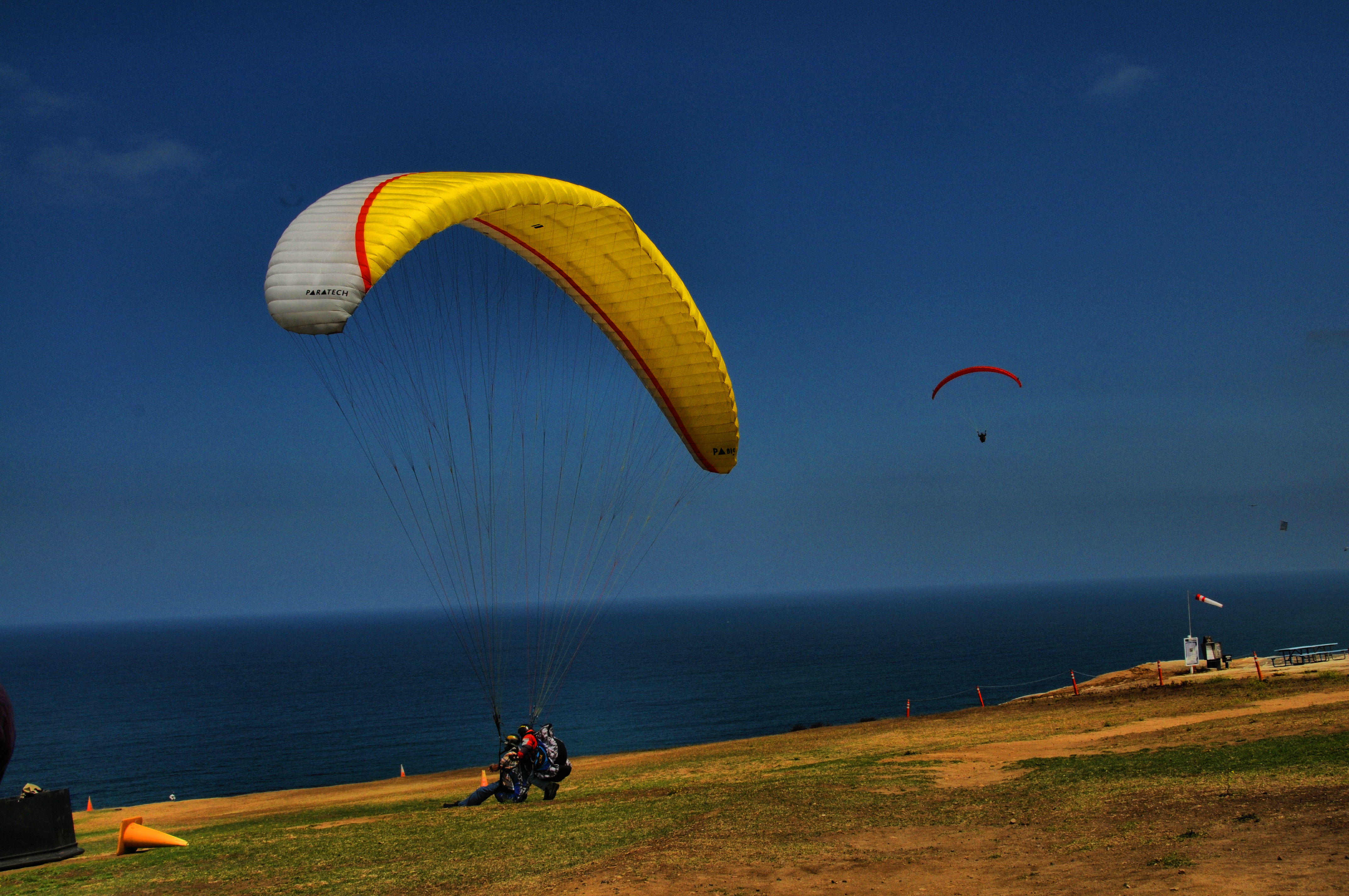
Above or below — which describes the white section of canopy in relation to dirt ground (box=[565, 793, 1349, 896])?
above

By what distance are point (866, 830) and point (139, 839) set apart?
964 centimetres

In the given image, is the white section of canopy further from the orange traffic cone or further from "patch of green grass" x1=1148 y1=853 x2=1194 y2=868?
"patch of green grass" x1=1148 y1=853 x2=1194 y2=868

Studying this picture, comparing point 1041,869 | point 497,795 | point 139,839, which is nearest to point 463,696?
point 497,795

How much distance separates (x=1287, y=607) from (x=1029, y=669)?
117 m

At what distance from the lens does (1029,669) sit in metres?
81.5

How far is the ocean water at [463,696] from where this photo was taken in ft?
165

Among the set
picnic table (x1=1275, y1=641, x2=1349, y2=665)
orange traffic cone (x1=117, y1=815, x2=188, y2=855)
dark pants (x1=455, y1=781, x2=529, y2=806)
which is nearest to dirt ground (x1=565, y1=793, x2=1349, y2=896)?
dark pants (x1=455, y1=781, x2=529, y2=806)

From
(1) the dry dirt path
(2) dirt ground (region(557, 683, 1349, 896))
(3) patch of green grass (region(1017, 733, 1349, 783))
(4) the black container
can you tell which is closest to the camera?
(2) dirt ground (region(557, 683, 1349, 896))

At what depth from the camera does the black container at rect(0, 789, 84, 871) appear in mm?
10008

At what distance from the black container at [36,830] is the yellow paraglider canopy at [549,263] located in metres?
6.81

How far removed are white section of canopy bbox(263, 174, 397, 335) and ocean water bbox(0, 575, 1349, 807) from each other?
86.1 ft

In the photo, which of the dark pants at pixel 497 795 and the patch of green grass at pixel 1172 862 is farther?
the dark pants at pixel 497 795

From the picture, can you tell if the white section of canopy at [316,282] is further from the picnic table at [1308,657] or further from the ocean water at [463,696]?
the picnic table at [1308,657]

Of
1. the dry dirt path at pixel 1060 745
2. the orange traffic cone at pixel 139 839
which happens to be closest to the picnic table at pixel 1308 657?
the dry dirt path at pixel 1060 745
